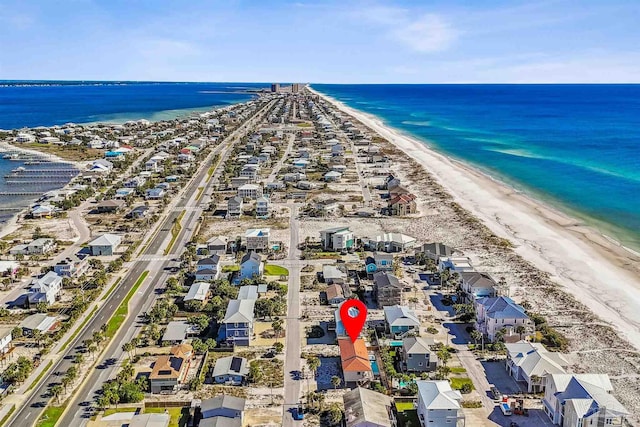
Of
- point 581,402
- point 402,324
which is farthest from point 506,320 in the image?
point 581,402

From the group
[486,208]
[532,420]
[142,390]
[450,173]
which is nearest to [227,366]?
[142,390]

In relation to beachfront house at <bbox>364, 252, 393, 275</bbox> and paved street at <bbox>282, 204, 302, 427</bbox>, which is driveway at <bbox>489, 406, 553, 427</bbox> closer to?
paved street at <bbox>282, 204, 302, 427</bbox>

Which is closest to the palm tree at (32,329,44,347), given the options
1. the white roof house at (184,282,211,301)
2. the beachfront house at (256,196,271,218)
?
the white roof house at (184,282,211,301)

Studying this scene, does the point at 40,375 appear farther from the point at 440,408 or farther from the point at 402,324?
the point at 440,408

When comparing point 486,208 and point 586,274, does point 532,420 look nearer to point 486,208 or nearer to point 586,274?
point 586,274

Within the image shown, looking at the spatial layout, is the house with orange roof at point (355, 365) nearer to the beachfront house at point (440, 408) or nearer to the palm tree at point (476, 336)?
the beachfront house at point (440, 408)
